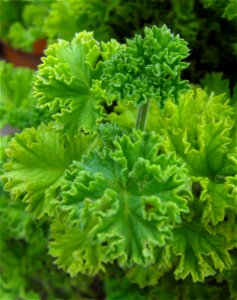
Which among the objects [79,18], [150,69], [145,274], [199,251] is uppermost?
[79,18]

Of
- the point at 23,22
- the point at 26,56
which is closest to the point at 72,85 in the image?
the point at 23,22

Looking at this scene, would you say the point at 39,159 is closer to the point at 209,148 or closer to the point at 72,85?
the point at 72,85

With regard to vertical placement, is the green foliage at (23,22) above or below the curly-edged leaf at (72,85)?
above

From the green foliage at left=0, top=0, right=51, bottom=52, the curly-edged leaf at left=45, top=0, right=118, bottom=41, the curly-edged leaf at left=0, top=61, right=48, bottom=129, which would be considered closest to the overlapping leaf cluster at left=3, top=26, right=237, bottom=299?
the curly-edged leaf at left=0, top=61, right=48, bottom=129

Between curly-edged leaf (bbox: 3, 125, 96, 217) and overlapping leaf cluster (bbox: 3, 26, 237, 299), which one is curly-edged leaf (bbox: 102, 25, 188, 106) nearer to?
overlapping leaf cluster (bbox: 3, 26, 237, 299)

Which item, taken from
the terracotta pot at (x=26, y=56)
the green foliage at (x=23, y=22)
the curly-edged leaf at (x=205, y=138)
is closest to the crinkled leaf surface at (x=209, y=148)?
the curly-edged leaf at (x=205, y=138)

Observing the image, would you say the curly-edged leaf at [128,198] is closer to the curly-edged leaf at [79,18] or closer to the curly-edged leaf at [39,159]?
the curly-edged leaf at [39,159]
